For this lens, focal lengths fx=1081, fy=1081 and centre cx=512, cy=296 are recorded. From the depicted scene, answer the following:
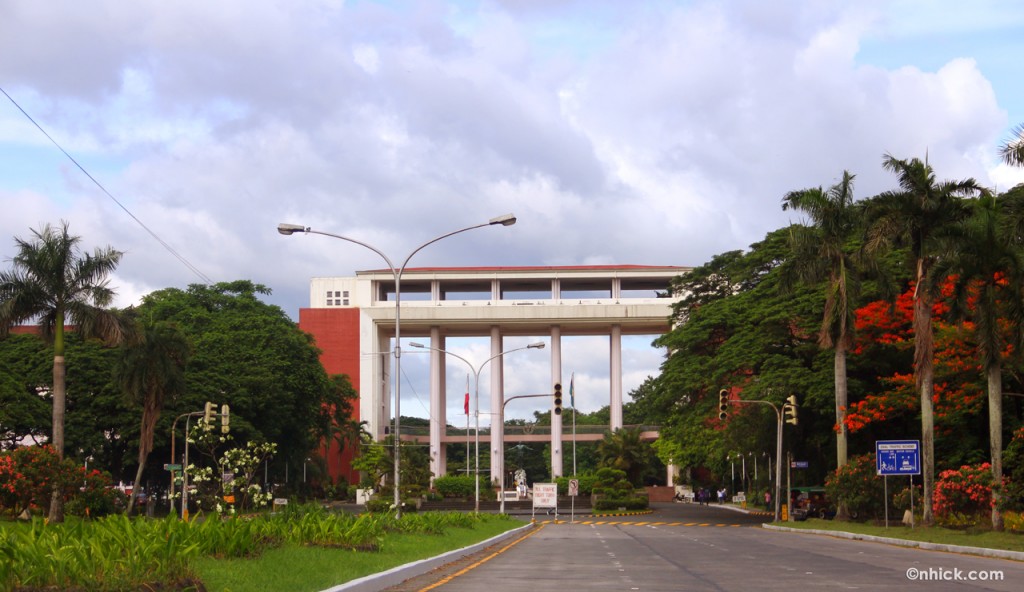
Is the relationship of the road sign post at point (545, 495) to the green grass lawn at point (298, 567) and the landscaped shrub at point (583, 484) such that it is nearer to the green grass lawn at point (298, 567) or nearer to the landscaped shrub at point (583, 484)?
the green grass lawn at point (298, 567)

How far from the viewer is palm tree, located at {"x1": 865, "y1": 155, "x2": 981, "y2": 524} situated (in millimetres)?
39406

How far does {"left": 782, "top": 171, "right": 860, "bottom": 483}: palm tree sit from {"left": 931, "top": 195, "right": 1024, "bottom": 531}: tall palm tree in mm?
8667

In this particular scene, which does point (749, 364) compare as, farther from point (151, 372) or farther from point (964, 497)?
point (151, 372)

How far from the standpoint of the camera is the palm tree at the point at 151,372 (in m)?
53.2

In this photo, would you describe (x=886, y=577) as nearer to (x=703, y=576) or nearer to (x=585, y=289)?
(x=703, y=576)

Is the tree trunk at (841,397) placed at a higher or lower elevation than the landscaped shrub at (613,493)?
higher

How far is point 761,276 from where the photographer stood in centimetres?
6053

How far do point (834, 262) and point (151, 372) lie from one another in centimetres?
3297

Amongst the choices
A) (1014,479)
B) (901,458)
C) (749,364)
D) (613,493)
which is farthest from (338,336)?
(1014,479)

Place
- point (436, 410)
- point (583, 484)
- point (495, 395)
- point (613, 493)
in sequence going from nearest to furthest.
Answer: point (613, 493) → point (583, 484) → point (436, 410) → point (495, 395)

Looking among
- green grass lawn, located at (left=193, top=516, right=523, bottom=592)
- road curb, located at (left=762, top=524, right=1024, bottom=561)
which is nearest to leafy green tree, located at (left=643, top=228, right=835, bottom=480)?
road curb, located at (left=762, top=524, right=1024, bottom=561)

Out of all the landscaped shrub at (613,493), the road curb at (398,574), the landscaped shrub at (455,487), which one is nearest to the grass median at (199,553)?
the road curb at (398,574)

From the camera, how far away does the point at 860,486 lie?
149ft

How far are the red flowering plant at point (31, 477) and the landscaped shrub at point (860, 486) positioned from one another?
30702mm
